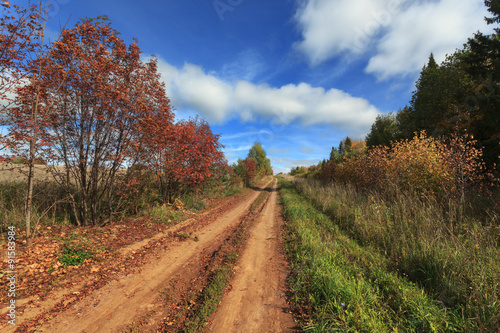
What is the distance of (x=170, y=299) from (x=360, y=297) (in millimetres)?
3344

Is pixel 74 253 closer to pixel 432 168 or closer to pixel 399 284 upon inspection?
pixel 399 284

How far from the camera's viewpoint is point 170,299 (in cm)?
336

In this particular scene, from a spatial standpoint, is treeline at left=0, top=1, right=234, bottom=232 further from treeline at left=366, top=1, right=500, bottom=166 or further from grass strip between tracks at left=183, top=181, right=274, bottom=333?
treeline at left=366, top=1, right=500, bottom=166

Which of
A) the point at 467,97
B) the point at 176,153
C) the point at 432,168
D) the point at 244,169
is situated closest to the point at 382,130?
the point at 467,97

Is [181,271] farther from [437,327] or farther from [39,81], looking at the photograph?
[39,81]

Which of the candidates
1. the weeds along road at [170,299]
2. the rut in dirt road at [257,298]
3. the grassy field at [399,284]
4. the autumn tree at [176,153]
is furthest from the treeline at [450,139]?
the autumn tree at [176,153]

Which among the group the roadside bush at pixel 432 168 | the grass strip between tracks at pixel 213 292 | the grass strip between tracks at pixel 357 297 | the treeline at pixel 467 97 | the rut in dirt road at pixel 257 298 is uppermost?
the treeline at pixel 467 97

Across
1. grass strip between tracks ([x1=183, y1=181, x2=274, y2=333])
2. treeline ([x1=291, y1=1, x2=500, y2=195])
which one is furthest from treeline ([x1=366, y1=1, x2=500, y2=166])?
grass strip between tracks ([x1=183, y1=181, x2=274, y2=333])

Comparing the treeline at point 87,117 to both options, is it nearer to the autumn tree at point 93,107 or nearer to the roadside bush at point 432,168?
the autumn tree at point 93,107

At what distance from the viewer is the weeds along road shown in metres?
2.75

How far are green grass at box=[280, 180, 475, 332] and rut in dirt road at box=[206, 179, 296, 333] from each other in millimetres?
304

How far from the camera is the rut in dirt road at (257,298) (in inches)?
107

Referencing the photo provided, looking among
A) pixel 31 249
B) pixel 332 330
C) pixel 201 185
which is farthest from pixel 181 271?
pixel 201 185

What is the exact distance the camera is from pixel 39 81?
488 centimetres
